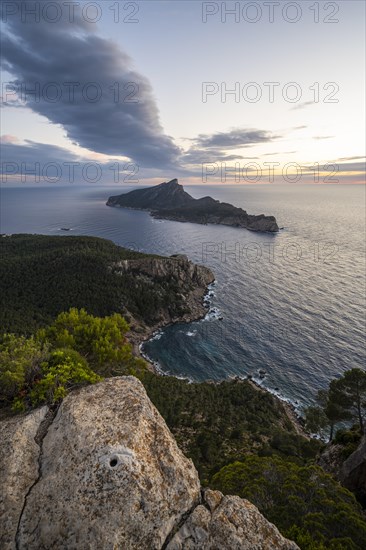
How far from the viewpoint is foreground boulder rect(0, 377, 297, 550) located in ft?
29.6

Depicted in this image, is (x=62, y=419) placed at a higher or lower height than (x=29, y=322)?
higher

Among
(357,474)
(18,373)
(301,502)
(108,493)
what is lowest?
(357,474)

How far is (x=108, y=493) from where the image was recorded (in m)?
9.38

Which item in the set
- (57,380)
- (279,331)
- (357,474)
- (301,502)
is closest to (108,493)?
(57,380)

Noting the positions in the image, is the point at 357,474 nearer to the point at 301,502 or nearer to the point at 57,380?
the point at 301,502

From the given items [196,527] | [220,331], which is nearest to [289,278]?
[220,331]

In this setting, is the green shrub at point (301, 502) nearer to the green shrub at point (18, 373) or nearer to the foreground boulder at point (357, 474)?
the foreground boulder at point (357, 474)

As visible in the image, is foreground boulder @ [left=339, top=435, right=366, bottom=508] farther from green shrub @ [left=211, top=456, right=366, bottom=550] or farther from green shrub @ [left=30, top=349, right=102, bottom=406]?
green shrub @ [left=30, top=349, right=102, bottom=406]

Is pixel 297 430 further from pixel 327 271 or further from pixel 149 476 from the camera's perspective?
pixel 327 271

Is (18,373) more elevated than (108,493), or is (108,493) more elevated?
(18,373)

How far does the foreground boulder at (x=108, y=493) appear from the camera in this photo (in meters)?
9.02

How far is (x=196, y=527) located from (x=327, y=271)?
144841mm

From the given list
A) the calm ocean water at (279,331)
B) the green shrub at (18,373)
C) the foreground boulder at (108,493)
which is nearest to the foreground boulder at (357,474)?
the foreground boulder at (108,493)

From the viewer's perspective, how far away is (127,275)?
11550 cm
